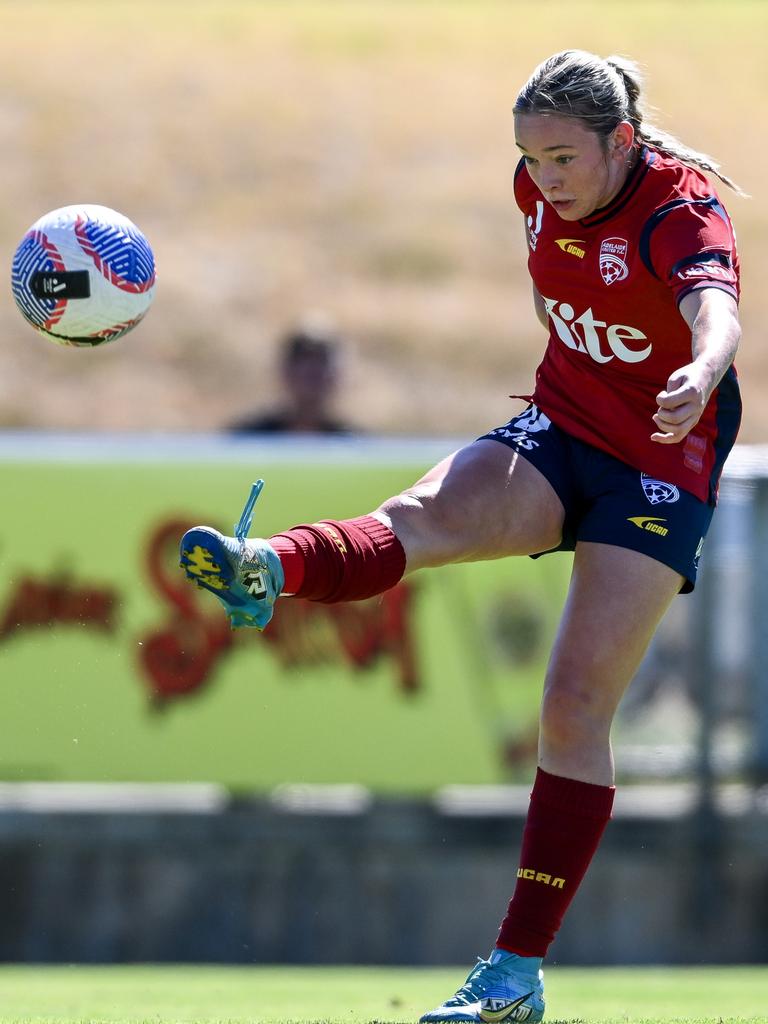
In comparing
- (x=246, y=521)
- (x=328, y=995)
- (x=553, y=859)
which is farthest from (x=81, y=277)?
(x=328, y=995)

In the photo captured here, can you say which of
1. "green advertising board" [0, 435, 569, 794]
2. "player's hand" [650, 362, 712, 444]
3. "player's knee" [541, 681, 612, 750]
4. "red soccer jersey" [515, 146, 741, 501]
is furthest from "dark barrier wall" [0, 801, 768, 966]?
"player's hand" [650, 362, 712, 444]

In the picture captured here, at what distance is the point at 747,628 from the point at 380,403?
15184 mm

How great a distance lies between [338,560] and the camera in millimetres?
4383

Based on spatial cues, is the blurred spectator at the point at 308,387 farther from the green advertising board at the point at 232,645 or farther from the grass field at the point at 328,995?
the grass field at the point at 328,995

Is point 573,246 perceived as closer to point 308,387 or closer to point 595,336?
point 595,336

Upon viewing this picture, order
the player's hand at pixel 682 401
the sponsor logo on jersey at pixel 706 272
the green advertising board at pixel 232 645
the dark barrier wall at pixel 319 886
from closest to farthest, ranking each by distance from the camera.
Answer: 1. the player's hand at pixel 682 401
2. the sponsor logo on jersey at pixel 706 272
3. the green advertising board at pixel 232 645
4. the dark barrier wall at pixel 319 886

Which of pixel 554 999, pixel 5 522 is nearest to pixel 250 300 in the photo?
pixel 5 522

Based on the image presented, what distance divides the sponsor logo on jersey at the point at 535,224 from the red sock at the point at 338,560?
40.3 inches

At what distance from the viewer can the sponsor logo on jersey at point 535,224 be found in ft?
16.4

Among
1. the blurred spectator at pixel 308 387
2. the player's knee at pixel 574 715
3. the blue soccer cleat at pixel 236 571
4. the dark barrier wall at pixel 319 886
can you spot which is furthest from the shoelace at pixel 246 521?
the blurred spectator at pixel 308 387

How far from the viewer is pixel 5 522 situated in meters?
8.04

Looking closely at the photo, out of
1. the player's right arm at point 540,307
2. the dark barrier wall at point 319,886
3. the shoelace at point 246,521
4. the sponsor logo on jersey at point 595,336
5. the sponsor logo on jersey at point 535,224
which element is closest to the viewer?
the shoelace at point 246,521

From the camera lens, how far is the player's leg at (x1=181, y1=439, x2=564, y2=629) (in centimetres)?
420

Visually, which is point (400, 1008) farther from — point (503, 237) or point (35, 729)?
point (503, 237)
